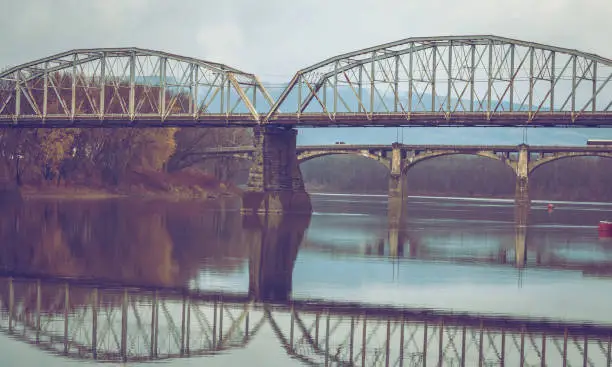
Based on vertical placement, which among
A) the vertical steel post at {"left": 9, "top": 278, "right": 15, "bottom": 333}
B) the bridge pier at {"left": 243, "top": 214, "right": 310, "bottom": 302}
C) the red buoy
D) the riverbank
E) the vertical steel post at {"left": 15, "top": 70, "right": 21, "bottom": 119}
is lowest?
the vertical steel post at {"left": 9, "top": 278, "right": 15, "bottom": 333}

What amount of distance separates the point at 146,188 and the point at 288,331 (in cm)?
13418

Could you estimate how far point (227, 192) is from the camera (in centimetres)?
19188

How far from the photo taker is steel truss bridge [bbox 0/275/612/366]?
30766 mm

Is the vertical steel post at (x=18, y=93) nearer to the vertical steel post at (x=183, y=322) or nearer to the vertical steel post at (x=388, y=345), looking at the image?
the vertical steel post at (x=183, y=322)

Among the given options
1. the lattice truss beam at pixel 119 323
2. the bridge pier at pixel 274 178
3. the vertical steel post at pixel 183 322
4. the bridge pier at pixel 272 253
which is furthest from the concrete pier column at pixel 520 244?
the lattice truss beam at pixel 119 323

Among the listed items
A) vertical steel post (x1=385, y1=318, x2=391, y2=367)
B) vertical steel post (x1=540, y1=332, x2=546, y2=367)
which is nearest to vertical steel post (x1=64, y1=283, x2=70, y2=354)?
vertical steel post (x1=385, y1=318, x2=391, y2=367)

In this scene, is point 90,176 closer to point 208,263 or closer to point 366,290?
point 208,263

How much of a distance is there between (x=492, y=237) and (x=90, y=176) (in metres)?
86.8

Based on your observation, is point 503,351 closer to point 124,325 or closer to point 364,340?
point 364,340

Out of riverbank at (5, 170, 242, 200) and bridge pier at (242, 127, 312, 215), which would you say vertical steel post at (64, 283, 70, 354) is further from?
riverbank at (5, 170, 242, 200)

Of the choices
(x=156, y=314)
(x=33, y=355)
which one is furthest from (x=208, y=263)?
(x=33, y=355)

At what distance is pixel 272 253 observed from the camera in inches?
2411

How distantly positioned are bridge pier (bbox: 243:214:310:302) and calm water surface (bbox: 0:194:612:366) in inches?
5.9

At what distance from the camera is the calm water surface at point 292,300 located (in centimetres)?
3119
